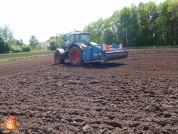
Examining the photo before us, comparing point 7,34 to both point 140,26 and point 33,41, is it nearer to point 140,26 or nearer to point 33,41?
point 33,41

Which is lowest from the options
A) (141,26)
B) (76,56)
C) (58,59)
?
(58,59)

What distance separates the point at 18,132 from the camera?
15.4ft

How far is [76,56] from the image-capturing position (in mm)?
15469

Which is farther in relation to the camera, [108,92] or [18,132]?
[108,92]

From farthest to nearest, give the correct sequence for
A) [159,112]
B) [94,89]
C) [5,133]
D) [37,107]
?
[94,89] < [37,107] < [159,112] < [5,133]

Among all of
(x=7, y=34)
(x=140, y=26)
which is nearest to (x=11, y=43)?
(x=7, y=34)

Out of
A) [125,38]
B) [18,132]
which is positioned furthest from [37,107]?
[125,38]

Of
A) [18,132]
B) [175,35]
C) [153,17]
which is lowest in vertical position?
[18,132]

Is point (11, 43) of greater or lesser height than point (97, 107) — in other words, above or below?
above

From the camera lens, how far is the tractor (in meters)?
13.8

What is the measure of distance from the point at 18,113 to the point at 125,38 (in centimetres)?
4700

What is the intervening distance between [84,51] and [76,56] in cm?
131

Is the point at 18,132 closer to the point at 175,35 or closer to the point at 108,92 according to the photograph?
the point at 108,92

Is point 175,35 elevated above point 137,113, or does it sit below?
above
